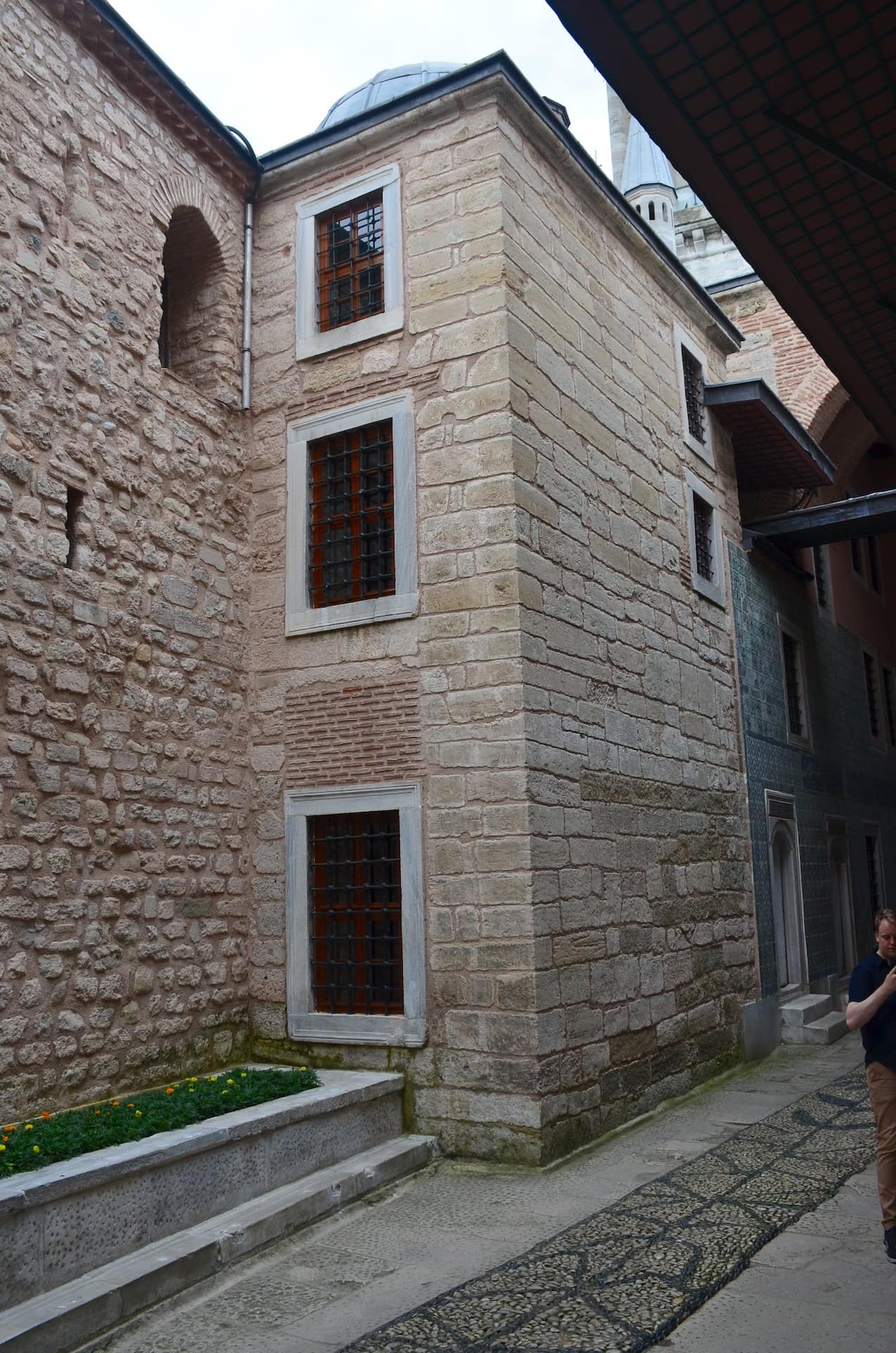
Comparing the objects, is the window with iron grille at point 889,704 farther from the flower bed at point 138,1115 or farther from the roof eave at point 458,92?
the flower bed at point 138,1115

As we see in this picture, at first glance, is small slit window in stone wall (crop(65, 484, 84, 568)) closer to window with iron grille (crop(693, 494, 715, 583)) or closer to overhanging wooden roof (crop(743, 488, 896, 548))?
window with iron grille (crop(693, 494, 715, 583))

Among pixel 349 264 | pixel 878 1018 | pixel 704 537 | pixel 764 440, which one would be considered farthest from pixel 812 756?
pixel 878 1018

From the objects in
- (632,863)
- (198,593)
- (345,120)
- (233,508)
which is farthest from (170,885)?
(345,120)

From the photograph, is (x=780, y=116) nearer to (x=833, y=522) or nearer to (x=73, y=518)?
(x=73, y=518)

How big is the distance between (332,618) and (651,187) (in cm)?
1195

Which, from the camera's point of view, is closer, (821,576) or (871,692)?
(821,576)

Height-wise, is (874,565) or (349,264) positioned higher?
(874,565)

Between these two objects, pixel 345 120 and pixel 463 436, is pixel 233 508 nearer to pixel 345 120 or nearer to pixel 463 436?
pixel 463 436

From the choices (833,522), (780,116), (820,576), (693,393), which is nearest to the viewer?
(780,116)

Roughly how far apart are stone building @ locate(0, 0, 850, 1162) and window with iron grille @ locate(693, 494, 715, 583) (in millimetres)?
1571

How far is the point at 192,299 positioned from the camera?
8.20 meters

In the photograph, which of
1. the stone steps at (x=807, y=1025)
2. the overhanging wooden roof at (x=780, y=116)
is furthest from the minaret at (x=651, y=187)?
the overhanging wooden roof at (x=780, y=116)

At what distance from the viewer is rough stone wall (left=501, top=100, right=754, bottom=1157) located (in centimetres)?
685

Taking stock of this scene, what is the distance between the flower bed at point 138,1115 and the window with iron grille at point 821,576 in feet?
32.2
